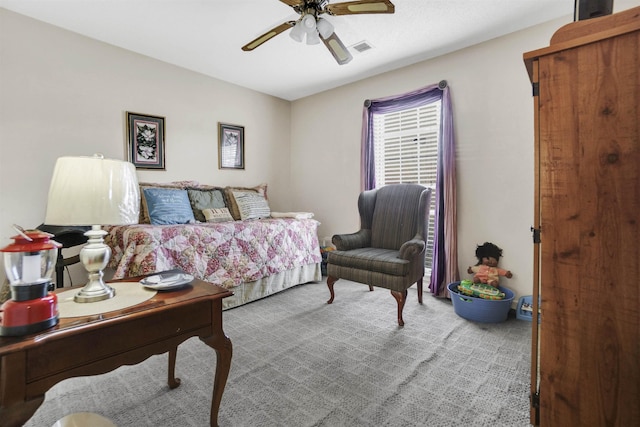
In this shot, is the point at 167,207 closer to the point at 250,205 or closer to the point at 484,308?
the point at 250,205

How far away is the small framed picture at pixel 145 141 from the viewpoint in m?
3.09

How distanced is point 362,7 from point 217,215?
7.91 feet

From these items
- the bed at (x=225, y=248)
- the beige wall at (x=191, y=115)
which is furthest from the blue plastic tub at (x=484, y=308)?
the bed at (x=225, y=248)

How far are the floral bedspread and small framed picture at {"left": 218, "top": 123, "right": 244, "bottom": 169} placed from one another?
1311mm

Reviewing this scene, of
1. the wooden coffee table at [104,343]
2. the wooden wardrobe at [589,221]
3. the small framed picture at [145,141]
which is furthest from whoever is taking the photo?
the small framed picture at [145,141]

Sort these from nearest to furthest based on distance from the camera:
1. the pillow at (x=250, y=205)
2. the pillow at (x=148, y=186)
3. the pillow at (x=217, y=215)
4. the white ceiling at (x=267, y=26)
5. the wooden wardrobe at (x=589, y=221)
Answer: the wooden wardrobe at (x=589, y=221), the white ceiling at (x=267, y=26), the pillow at (x=148, y=186), the pillow at (x=217, y=215), the pillow at (x=250, y=205)

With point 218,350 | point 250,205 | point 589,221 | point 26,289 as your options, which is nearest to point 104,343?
point 26,289

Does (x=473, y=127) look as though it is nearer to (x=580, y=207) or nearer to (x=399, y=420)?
(x=580, y=207)

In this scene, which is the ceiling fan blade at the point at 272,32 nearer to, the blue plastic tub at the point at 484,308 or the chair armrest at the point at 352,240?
the chair armrest at the point at 352,240

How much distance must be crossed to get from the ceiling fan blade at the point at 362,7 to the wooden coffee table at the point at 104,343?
181cm

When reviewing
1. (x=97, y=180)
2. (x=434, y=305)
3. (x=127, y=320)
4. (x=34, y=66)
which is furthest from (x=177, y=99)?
(x=434, y=305)

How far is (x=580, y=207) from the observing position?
970 mm

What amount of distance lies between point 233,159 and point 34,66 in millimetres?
2011

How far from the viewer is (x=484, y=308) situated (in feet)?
7.86
